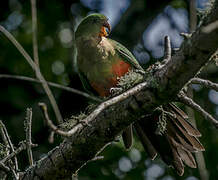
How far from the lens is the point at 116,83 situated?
431 cm

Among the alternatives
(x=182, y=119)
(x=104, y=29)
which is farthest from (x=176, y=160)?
(x=104, y=29)

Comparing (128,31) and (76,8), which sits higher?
(76,8)

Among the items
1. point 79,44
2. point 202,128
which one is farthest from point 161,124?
point 202,128

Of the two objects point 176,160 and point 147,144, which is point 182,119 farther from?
point 147,144

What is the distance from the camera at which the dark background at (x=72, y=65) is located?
5.87 meters

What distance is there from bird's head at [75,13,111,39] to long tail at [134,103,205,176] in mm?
1180

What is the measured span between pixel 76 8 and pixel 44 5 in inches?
19.8

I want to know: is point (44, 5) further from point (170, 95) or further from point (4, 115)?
point (170, 95)

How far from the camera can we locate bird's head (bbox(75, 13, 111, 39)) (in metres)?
4.67

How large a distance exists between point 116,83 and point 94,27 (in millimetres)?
755

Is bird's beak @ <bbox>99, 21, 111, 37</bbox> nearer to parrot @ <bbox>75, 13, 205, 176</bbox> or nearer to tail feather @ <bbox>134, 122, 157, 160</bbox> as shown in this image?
parrot @ <bbox>75, 13, 205, 176</bbox>

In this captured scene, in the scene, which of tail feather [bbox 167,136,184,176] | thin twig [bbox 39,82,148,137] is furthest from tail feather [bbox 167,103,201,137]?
thin twig [bbox 39,82,148,137]

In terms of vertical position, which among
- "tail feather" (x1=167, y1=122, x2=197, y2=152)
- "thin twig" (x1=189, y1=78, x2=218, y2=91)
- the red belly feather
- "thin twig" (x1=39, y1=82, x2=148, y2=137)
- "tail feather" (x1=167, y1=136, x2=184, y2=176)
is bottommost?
"tail feather" (x1=167, y1=136, x2=184, y2=176)

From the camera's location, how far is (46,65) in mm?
6535
